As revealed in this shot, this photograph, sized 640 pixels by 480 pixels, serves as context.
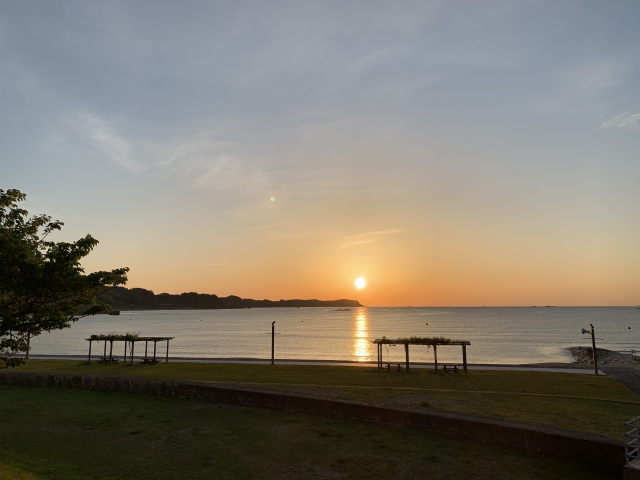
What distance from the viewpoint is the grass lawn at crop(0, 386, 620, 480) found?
9320 mm

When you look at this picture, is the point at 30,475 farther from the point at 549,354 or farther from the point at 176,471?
the point at 549,354

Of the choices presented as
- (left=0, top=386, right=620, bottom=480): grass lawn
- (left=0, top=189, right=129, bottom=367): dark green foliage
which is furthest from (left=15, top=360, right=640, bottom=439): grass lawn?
(left=0, top=189, right=129, bottom=367): dark green foliage

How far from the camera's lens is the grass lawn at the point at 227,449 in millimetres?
9320

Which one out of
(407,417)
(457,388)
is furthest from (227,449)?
(457,388)

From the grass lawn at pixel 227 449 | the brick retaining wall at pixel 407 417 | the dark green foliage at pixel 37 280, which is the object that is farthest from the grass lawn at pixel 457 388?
the dark green foliage at pixel 37 280

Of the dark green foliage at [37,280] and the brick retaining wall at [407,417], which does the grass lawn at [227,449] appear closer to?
the brick retaining wall at [407,417]

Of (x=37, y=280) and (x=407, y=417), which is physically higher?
(x=37, y=280)

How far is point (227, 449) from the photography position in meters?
10.9

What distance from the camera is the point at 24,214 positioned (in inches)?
448

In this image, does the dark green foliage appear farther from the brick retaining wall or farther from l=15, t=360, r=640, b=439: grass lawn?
l=15, t=360, r=640, b=439: grass lawn

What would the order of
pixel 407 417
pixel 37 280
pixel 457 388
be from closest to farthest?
1. pixel 37 280
2. pixel 407 417
3. pixel 457 388

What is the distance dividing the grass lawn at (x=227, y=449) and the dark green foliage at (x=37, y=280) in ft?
8.54

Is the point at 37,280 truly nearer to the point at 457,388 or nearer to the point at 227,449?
the point at 227,449

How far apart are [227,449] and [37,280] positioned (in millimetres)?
5549
